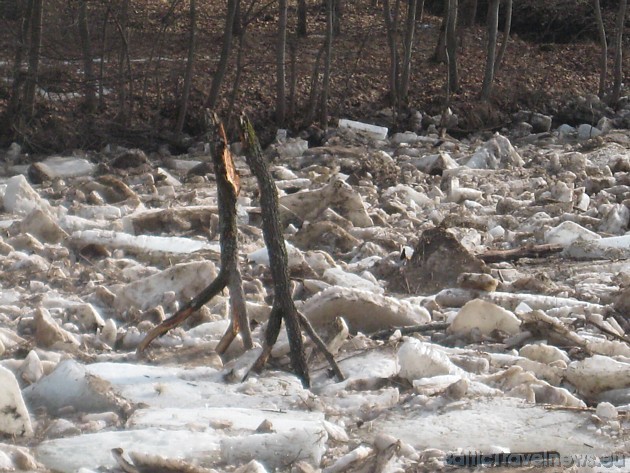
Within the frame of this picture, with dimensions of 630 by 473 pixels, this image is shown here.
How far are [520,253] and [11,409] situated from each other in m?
3.66

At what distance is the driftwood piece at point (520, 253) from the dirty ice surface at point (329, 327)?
0.01 m

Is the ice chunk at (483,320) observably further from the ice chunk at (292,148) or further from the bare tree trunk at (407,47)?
the bare tree trunk at (407,47)

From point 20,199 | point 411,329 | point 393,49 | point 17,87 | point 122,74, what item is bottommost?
point 20,199

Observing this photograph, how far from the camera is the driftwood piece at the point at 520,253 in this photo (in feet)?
19.7

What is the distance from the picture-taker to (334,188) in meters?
6.95

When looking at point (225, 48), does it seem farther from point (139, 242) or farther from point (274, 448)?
point (274, 448)

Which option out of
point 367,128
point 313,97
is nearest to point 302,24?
point 367,128

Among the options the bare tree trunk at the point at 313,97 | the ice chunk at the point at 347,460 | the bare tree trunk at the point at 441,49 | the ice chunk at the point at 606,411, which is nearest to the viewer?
the ice chunk at the point at 347,460

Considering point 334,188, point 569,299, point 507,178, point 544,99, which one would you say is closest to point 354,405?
point 569,299

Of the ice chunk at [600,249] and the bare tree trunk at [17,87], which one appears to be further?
the bare tree trunk at [17,87]

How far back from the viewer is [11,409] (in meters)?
3.13

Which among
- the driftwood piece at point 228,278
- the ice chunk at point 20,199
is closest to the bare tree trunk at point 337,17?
the ice chunk at point 20,199

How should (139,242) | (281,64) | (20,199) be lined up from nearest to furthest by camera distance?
(139,242) → (20,199) → (281,64)

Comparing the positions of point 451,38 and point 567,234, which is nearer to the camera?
point 567,234
